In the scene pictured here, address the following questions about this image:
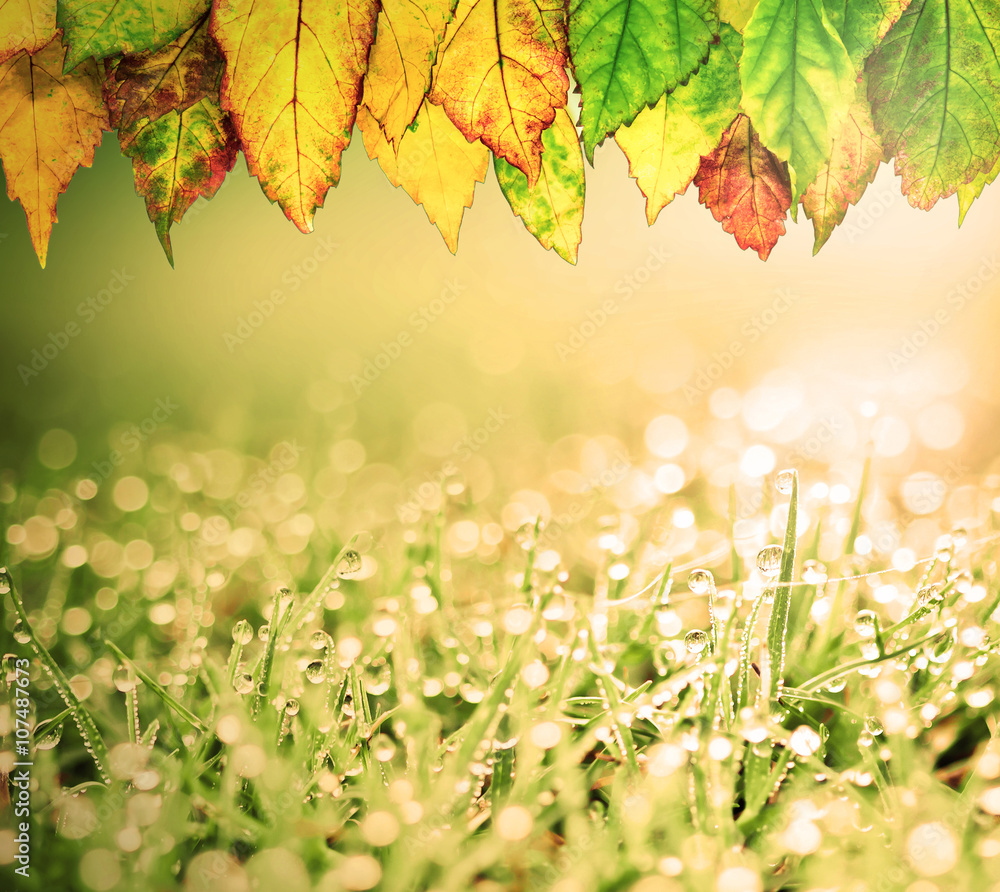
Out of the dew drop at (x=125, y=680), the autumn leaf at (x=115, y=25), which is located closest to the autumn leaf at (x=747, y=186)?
the autumn leaf at (x=115, y=25)

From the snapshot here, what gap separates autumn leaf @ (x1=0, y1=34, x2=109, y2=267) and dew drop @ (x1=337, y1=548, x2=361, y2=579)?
33 centimetres

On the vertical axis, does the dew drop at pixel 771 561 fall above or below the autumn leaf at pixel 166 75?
below

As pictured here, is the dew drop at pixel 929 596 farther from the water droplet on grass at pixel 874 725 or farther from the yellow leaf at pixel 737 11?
the yellow leaf at pixel 737 11

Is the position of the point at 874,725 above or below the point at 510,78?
below

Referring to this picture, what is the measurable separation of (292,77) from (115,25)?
0.33 ft

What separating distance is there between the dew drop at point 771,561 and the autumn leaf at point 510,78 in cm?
37

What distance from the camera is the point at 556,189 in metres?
0.46

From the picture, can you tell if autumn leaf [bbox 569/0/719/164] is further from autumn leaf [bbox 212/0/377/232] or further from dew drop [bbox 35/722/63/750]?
dew drop [bbox 35/722/63/750]

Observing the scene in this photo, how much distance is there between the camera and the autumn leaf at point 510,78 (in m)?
0.41

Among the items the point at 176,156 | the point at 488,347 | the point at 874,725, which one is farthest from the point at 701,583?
the point at 488,347

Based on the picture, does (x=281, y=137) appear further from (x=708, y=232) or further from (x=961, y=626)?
(x=708, y=232)

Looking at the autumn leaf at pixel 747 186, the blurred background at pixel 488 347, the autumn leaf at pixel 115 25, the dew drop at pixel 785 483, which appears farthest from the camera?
Result: the blurred background at pixel 488 347

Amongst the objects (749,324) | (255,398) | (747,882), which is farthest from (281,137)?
(749,324)

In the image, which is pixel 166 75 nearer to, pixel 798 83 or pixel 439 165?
pixel 439 165
